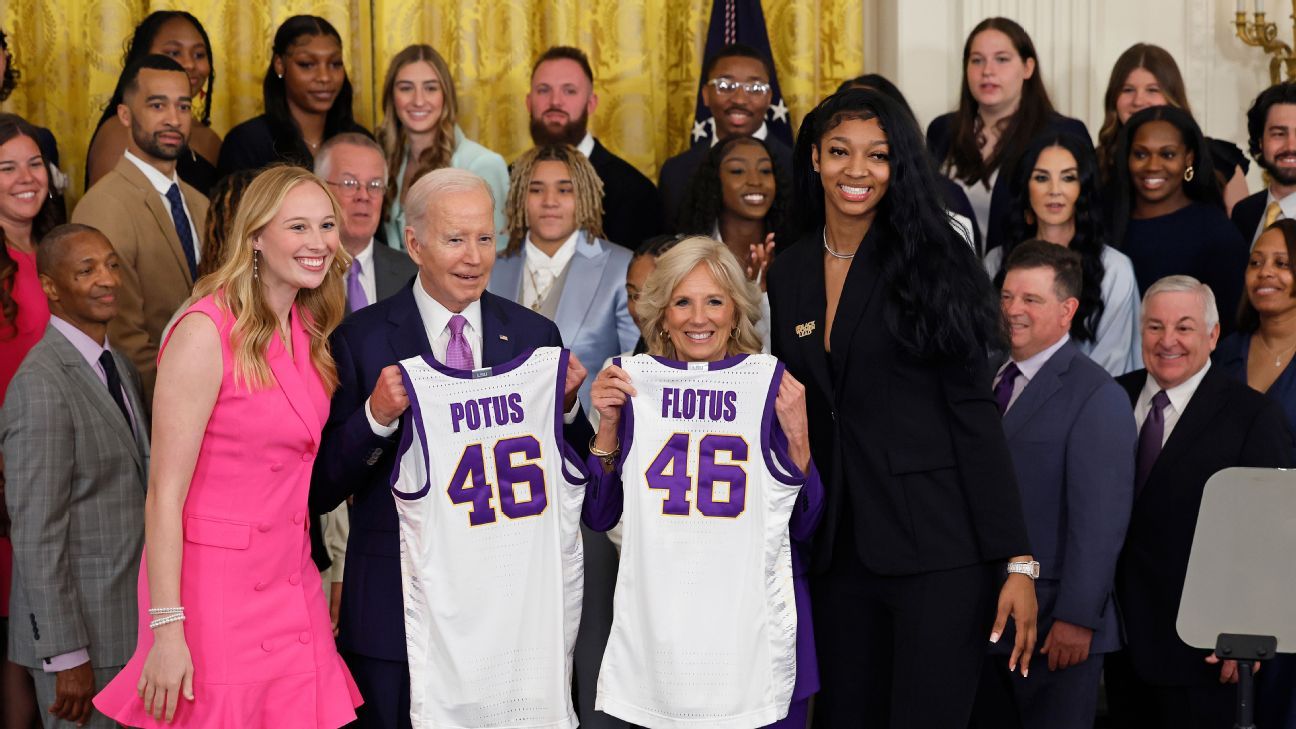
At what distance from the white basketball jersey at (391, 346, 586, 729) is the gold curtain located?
158 inches

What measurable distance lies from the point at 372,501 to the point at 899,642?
1324mm

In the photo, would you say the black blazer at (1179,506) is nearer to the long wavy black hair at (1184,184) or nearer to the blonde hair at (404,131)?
the long wavy black hair at (1184,184)

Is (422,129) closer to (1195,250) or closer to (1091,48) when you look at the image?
(1195,250)

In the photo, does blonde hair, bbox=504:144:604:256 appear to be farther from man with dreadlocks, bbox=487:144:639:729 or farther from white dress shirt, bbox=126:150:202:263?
white dress shirt, bbox=126:150:202:263

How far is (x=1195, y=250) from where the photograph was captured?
18.7 feet

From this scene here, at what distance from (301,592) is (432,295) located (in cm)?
78

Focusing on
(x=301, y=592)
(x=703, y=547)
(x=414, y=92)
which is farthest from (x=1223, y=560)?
(x=414, y=92)

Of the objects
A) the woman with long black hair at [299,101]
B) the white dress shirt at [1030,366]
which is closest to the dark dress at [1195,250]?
the white dress shirt at [1030,366]

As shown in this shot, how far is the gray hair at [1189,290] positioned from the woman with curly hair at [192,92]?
3692 mm

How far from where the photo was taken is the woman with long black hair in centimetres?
637

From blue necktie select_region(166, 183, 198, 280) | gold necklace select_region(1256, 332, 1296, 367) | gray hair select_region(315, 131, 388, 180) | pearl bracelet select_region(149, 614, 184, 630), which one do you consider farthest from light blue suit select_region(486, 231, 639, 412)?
pearl bracelet select_region(149, 614, 184, 630)

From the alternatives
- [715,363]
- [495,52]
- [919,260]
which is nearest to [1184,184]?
[919,260]

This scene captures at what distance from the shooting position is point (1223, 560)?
357 centimetres

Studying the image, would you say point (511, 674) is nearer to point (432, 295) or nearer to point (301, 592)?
point (301, 592)
